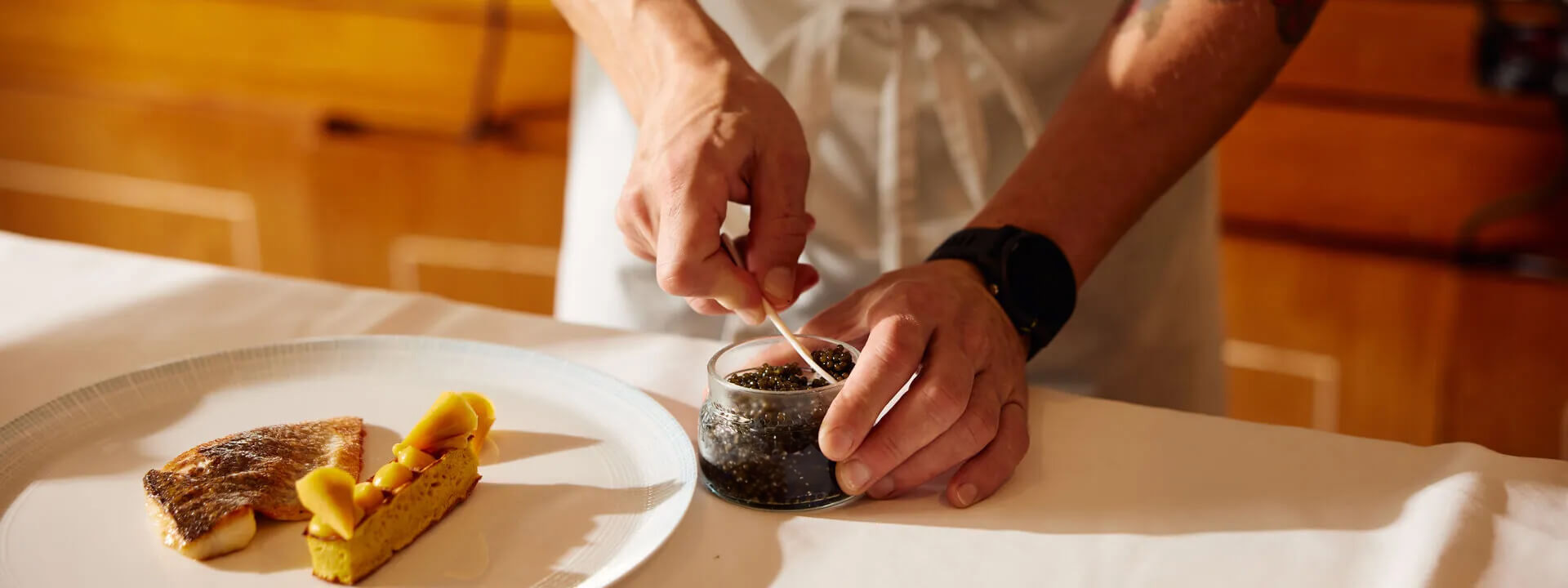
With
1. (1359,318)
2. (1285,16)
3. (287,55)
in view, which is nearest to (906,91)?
(1285,16)

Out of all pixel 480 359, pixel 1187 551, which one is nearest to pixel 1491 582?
pixel 1187 551

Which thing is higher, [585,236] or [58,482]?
[58,482]

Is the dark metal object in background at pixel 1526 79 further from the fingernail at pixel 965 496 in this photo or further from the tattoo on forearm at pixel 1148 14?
the fingernail at pixel 965 496

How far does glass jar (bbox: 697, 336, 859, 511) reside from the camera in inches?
31.6

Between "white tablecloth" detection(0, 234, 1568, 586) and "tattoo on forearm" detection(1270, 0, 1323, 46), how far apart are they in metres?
0.42

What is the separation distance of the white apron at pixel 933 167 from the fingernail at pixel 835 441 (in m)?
0.49

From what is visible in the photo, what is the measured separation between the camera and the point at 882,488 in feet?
2.76

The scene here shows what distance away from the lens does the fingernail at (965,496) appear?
832 mm

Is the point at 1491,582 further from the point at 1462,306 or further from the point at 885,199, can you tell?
the point at 1462,306

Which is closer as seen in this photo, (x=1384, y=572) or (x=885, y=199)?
(x=1384, y=572)

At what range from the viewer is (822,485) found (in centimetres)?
82

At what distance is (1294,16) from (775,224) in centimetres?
57

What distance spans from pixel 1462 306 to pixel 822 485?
1.96m

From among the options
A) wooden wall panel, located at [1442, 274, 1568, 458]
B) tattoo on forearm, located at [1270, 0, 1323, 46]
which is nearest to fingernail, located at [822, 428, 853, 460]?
tattoo on forearm, located at [1270, 0, 1323, 46]
